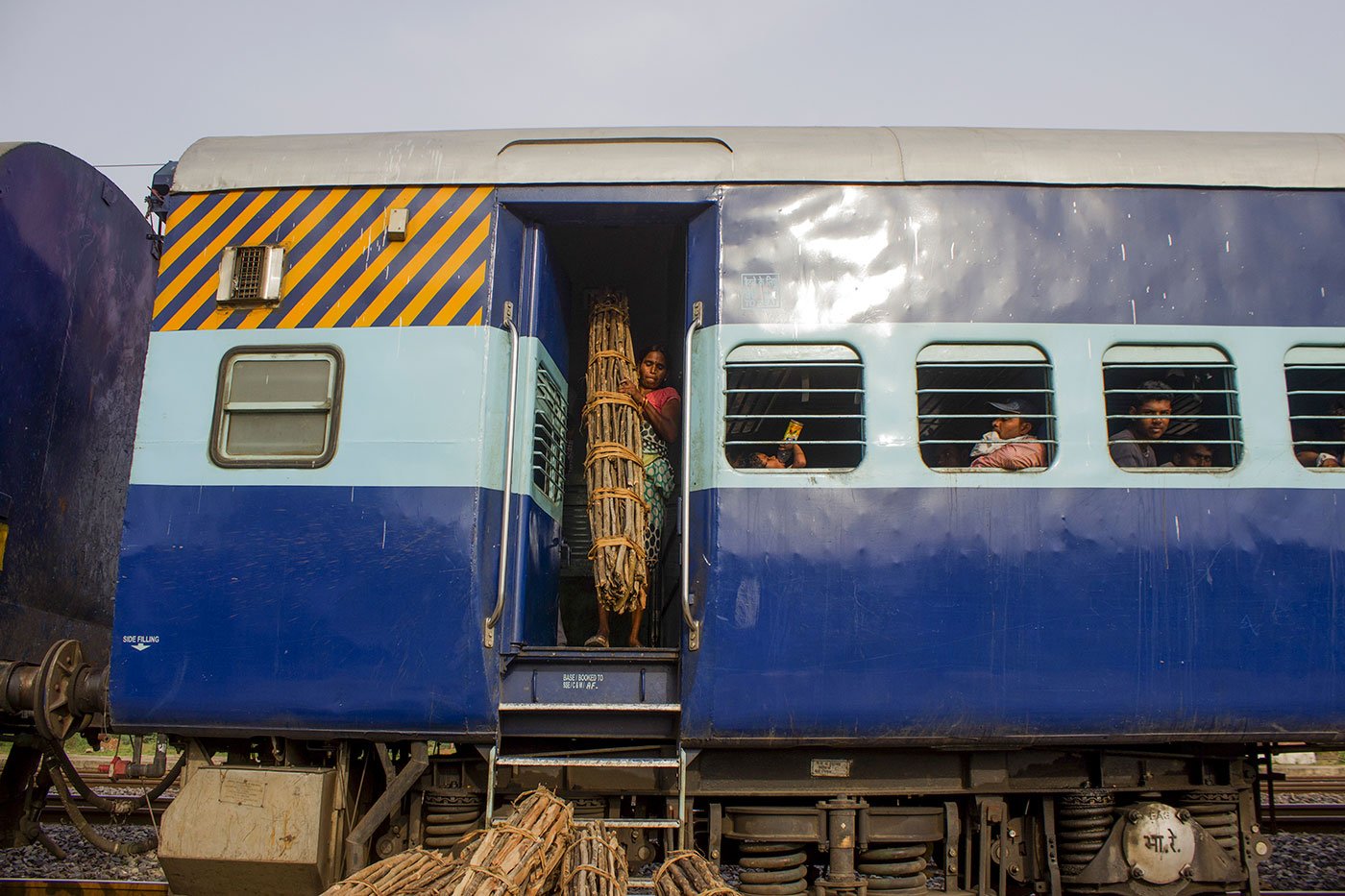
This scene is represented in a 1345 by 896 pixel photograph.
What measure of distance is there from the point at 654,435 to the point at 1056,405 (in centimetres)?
215

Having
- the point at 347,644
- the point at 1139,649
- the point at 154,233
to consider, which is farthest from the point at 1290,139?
the point at 154,233

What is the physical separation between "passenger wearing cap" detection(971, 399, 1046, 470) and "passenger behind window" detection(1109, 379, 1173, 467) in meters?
0.37

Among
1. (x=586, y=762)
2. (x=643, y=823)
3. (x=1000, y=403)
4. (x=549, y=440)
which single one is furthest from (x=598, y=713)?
(x=1000, y=403)

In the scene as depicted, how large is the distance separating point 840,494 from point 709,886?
5.82 feet

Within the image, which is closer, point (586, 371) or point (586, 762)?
point (586, 762)

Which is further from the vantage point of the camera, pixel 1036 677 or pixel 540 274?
pixel 540 274

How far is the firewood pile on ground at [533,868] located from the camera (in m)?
3.45

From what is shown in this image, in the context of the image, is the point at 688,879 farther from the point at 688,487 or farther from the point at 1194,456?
the point at 1194,456

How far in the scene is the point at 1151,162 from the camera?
4855mm

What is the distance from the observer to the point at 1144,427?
4703 mm

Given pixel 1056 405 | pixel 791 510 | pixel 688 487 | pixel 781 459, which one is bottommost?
pixel 791 510

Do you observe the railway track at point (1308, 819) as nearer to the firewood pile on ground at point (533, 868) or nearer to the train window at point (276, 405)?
the firewood pile on ground at point (533, 868)

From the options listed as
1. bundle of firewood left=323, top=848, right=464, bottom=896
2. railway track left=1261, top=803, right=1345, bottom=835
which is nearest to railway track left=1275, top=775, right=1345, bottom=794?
railway track left=1261, top=803, right=1345, bottom=835

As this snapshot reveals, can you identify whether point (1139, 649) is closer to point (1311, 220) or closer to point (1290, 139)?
point (1311, 220)
